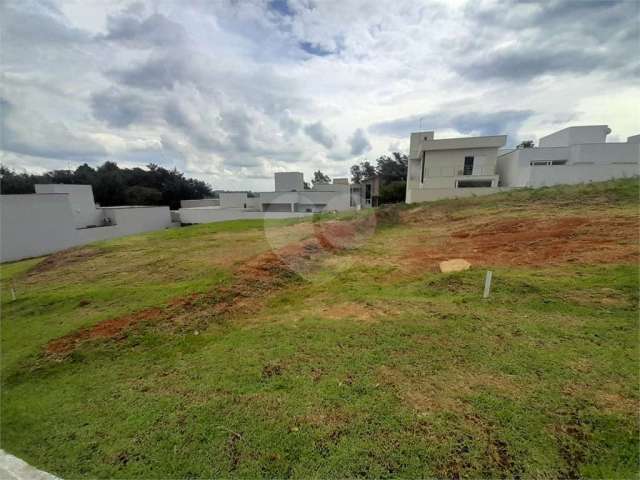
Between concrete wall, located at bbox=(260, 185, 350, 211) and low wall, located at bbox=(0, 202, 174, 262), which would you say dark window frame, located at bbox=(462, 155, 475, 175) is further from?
low wall, located at bbox=(0, 202, 174, 262)

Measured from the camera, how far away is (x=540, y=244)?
651cm

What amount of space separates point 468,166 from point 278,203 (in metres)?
18.8

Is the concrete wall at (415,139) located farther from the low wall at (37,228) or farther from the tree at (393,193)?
the low wall at (37,228)

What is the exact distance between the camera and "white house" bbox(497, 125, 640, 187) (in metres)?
15.2

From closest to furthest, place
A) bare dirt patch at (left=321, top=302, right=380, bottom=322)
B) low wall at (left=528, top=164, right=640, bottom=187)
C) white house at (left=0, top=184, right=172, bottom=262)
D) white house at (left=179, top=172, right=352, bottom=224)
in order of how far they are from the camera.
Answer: bare dirt patch at (left=321, top=302, right=380, bottom=322) → low wall at (left=528, top=164, right=640, bottom=187) → white house at (left=0, top=184, right=172, bottom=262) → white house at (left=179, top=172, right=352, bottom=224)

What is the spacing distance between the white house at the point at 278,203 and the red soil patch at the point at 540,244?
20.0 metres

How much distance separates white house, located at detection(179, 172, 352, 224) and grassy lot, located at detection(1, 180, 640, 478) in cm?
2264

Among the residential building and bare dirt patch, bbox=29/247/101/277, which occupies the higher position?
the residential building

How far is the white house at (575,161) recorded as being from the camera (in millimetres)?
15188

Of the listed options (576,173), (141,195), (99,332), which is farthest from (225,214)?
(576,173)

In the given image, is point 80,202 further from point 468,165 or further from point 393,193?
point 468,165

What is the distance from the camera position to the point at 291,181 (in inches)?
1228

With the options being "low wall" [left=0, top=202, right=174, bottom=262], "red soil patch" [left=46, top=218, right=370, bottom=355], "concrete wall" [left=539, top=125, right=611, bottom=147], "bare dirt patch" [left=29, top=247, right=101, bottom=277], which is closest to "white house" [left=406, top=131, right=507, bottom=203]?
"concrete wall" [left=539, top=125, right=611, bottom=147]

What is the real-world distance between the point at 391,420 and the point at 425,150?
22472mm
